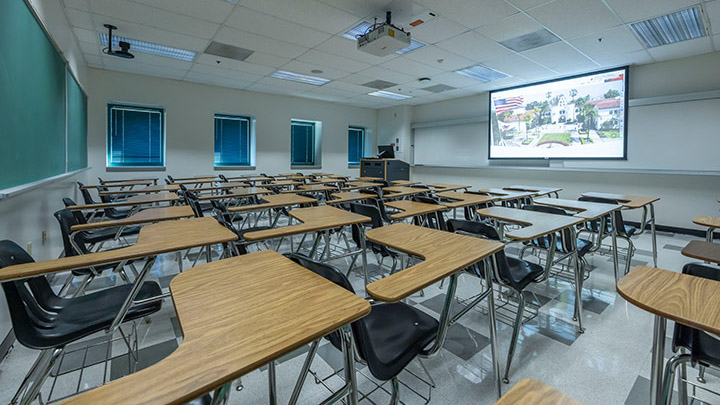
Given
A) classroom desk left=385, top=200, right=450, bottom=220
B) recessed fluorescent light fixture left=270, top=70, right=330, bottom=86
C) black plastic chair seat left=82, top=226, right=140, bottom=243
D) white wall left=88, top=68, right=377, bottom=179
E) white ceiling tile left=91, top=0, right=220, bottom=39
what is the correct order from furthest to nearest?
recessed fluorescent light fixture left=270, top=70, right=330, bottom=86, white wall left=88, top=68, right=377, bottom=179, white ceiling tile left=91, top=0, right=220, bottom=39, black plastic chair seat left=82, top=226, right=140, bottom=243, classroom desk left=385, top=200, right=450, bottom=220

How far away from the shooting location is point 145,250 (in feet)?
4.75

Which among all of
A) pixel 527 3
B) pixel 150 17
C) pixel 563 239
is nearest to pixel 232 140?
pixel 150 17

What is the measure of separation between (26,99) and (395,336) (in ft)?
9.91

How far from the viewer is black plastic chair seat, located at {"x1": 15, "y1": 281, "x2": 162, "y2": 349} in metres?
1.22

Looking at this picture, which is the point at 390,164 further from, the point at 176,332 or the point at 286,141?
the point at 176,332

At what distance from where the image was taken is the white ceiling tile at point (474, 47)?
4.32 metres

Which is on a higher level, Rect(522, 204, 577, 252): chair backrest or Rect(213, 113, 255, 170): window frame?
Rect(213, 113, 255, 170): window frame

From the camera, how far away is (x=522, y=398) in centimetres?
67

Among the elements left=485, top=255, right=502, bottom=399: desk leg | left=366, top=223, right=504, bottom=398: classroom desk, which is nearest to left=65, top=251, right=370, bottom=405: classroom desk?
left=366, top=223, right=504, bottom=398: classroom desk

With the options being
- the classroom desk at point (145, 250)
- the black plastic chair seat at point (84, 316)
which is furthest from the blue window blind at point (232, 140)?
the black plastic chair seat at point (84, 316)

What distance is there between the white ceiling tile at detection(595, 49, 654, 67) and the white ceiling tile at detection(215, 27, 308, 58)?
485cm

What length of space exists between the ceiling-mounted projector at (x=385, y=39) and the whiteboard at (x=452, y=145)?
4.67 meters

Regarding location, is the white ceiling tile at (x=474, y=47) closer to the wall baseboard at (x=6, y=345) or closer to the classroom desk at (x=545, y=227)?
the classroom desk at (x=545, y=227)

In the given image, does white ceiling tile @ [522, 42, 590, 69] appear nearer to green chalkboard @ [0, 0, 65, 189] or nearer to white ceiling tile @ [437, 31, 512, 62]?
white ceiling tile @ [437, 31, 512, 62]
